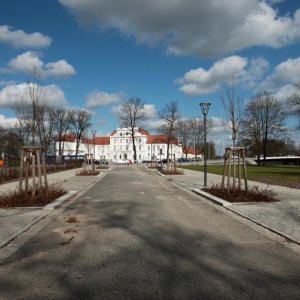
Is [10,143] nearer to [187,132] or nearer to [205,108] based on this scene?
[187,132]

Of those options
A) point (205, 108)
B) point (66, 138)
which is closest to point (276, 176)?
point (205, 108)

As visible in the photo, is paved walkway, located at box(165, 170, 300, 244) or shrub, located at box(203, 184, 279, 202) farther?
shrub, located at box(203, 184, 279, 202)

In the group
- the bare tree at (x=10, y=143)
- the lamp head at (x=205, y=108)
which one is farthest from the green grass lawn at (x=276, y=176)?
the bare tree at (x=10, y=143)

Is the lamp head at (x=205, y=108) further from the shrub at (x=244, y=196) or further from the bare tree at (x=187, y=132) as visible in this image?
the bare tree at (x=187, y=132)

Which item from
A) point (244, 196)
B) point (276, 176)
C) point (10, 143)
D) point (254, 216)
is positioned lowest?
point (276, 176)

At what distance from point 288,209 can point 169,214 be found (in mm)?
3554

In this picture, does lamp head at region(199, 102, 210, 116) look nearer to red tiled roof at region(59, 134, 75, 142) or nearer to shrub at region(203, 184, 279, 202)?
shrub at region(203, 184, 279, 202)

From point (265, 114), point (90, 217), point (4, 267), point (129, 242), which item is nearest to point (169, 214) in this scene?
point (90, 217)

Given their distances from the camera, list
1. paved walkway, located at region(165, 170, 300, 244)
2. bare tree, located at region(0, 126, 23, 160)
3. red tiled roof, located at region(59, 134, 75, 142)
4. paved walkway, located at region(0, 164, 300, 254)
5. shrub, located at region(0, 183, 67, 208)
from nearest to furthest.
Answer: paved walkway, located at region(0, 164, 300, 254) < paved walkway, located at region(165, 170, 300, 244) < shrub, located at region(0, 183, 67, 208) < bare tree, located at region(0, 126, 23, 160) < red tiled roof, located at region(59, 134, 75, 142)

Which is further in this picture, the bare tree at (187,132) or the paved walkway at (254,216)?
the bare tree at (187,132)

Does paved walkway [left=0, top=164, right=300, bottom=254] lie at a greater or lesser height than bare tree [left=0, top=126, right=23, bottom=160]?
lesser

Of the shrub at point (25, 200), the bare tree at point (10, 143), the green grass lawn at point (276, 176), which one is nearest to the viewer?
the shrub at point (25, 200)

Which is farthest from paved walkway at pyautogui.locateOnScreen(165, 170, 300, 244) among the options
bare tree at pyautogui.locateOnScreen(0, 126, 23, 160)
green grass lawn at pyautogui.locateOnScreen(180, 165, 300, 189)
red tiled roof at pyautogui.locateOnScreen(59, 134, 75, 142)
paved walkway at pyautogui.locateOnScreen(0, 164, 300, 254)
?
red tiled roof at pyautogui.locateOnScreen(59, 134, 75, 142)

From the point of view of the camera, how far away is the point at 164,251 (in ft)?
19.5
